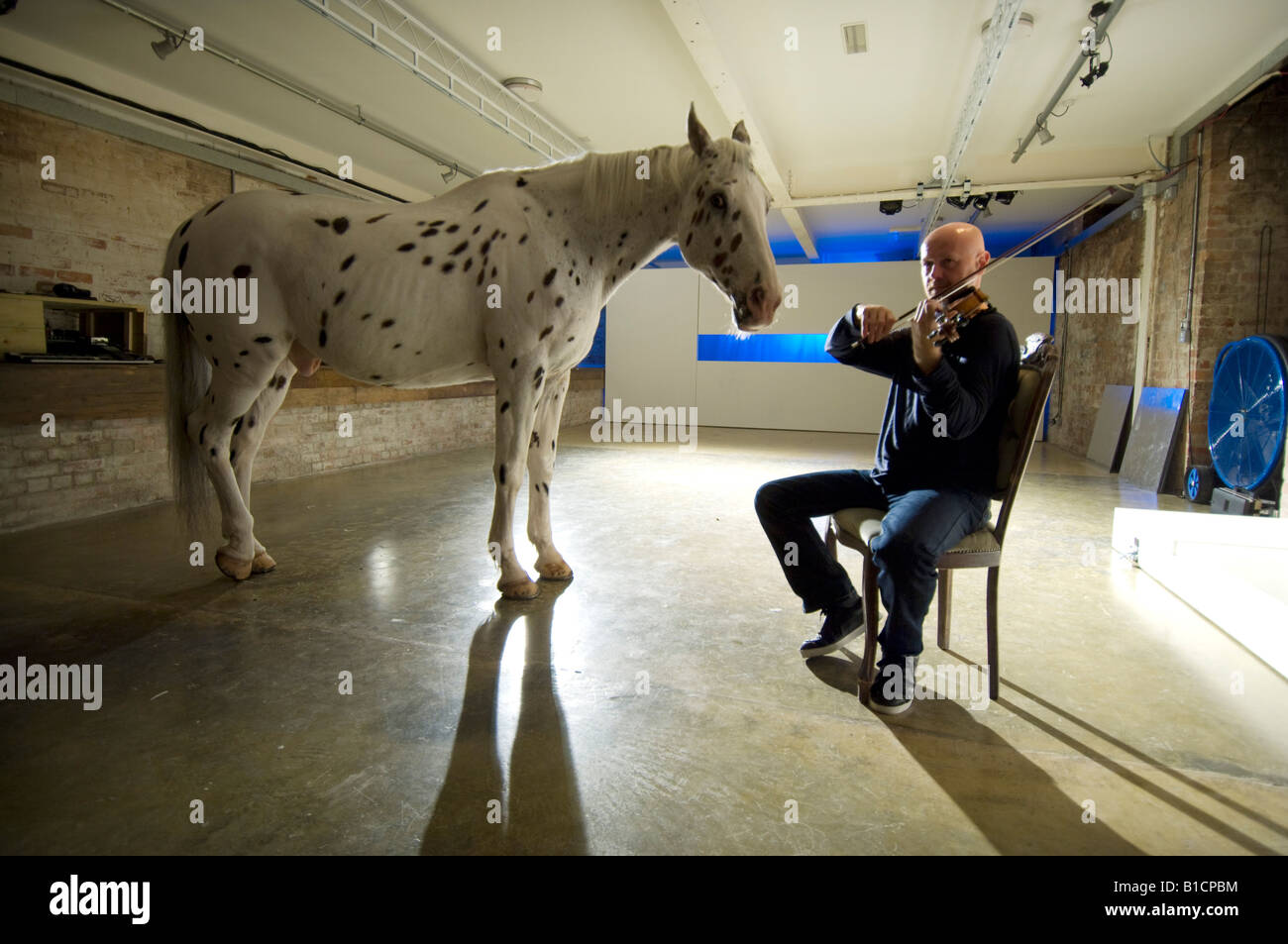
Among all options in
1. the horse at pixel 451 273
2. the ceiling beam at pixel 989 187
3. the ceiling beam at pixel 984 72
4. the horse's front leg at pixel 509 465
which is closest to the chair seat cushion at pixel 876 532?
the horse at pixel 451 273

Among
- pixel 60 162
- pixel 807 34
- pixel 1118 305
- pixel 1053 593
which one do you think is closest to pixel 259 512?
pixel 60 162

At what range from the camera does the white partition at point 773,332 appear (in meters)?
10.7

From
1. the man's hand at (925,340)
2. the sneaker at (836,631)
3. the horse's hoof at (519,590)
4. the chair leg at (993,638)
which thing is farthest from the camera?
the horse's hoof at (519,590)

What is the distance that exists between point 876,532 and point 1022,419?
52 centimetres

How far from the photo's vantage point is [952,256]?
70.6 inches

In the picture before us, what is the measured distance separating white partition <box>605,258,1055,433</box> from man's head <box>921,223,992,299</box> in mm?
8959

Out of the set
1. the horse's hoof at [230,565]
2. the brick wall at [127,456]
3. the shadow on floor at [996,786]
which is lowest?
the shadow on floor at [996,786]

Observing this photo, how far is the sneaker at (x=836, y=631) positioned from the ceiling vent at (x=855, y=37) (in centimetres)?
428

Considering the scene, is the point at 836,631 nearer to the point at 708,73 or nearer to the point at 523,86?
the point at 708,73

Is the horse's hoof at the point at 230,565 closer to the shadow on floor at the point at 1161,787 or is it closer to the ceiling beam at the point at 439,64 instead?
the ceiling beam at the point at 439,64

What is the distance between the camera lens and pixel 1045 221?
1001 centimetres

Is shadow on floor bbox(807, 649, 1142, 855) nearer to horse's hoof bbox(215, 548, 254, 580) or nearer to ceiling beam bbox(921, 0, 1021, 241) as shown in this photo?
horse's hoof bbox(215, 548, 254, 580)

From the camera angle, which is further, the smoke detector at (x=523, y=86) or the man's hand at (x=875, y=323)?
the smoke detector at (x=523, y=86)
